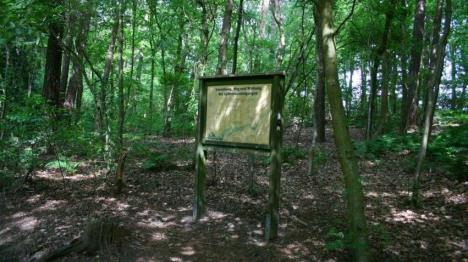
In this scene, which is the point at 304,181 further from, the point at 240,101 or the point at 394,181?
the point at 240,101

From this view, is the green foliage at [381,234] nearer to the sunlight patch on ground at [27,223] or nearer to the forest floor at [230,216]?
the forest floor at [230,216]

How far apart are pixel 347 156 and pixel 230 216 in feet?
9.33

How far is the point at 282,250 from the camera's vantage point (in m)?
5.32

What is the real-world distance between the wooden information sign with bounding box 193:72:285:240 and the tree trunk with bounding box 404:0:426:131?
869 centimetres

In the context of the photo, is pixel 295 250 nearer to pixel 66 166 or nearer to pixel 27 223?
pixel 27 223

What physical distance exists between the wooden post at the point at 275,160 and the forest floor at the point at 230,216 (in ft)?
0.74

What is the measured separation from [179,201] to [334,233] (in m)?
3.37

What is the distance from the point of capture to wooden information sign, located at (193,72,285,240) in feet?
18.7

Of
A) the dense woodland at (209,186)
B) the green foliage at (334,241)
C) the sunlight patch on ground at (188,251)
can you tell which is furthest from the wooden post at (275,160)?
the sunlight patch on ground at (188,251)

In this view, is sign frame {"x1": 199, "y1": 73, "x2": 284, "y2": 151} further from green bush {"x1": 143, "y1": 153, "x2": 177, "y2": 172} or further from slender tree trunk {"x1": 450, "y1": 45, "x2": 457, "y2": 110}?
slender tree trunk {"x1": 450, "y1": 45, "x2": 457, "y2": 110}

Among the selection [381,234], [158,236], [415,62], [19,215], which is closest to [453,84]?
[415,62]

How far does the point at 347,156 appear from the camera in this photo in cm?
452

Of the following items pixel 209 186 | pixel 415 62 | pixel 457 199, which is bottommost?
pixel 209 186

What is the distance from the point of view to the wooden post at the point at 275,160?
563 cm
